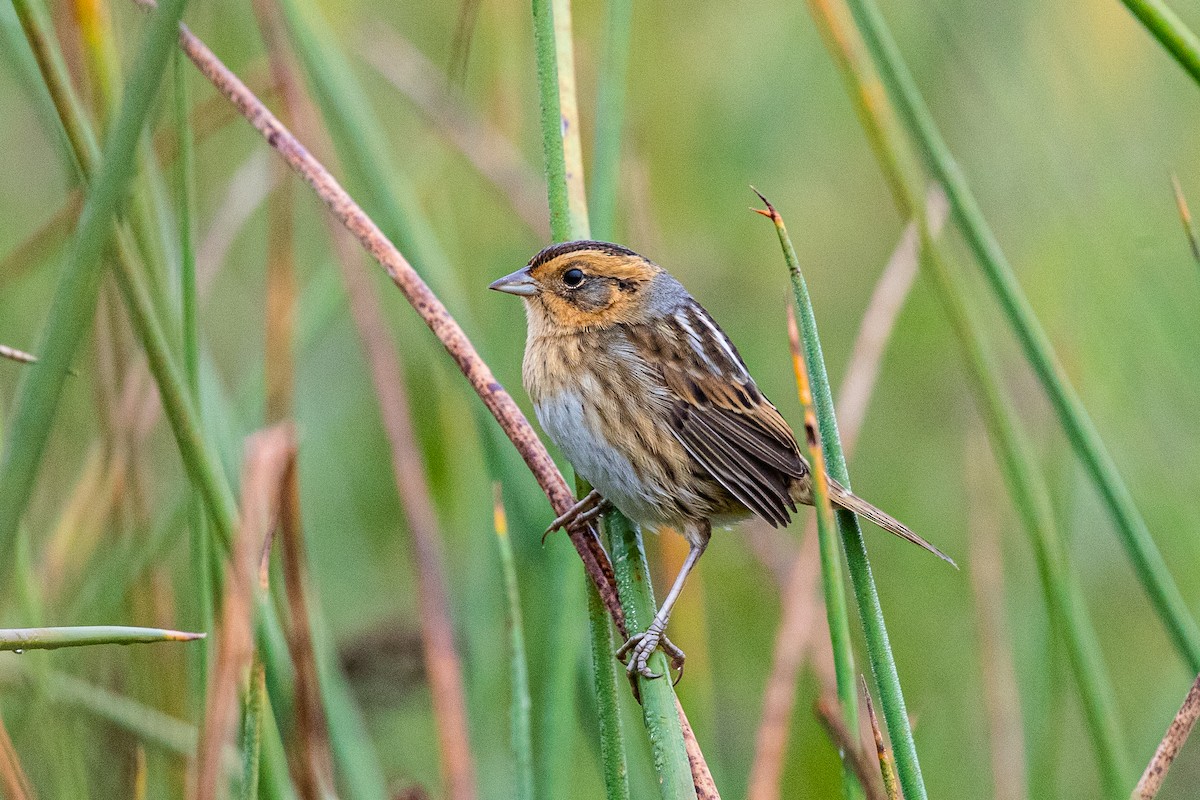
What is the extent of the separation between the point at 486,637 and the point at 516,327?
1.29 m

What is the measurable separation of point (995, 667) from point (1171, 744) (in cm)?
112

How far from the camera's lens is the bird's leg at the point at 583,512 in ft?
6.77

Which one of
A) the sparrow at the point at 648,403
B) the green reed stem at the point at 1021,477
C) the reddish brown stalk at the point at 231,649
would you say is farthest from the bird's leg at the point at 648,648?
the green reed stem at the point at 1021,477

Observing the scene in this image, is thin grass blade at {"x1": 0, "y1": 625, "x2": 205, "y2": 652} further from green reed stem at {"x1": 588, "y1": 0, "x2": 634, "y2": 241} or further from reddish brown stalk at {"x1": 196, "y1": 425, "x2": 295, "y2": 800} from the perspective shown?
green reed stem at {"x1": 588, "y1": 0, "x2": 634, "y2": 241}

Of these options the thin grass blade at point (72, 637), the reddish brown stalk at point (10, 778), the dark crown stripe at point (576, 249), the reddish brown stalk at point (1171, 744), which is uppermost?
the dark crown stripe at point (576, 249)

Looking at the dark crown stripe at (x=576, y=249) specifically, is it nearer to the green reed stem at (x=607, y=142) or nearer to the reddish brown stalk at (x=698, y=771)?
the green reed stem at (x=607, y=142)

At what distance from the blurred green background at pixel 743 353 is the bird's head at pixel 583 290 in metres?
0.21

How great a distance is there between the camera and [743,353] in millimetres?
3953

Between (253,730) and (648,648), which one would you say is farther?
(648,648)

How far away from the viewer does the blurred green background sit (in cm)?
264

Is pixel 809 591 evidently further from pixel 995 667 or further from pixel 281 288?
pixel 281 288

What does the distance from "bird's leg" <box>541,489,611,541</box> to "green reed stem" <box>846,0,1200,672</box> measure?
2.64 feet

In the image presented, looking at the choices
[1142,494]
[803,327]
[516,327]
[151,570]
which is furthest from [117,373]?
[1142,494]

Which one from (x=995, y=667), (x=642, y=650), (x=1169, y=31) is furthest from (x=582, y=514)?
(x=1169, y=31)
